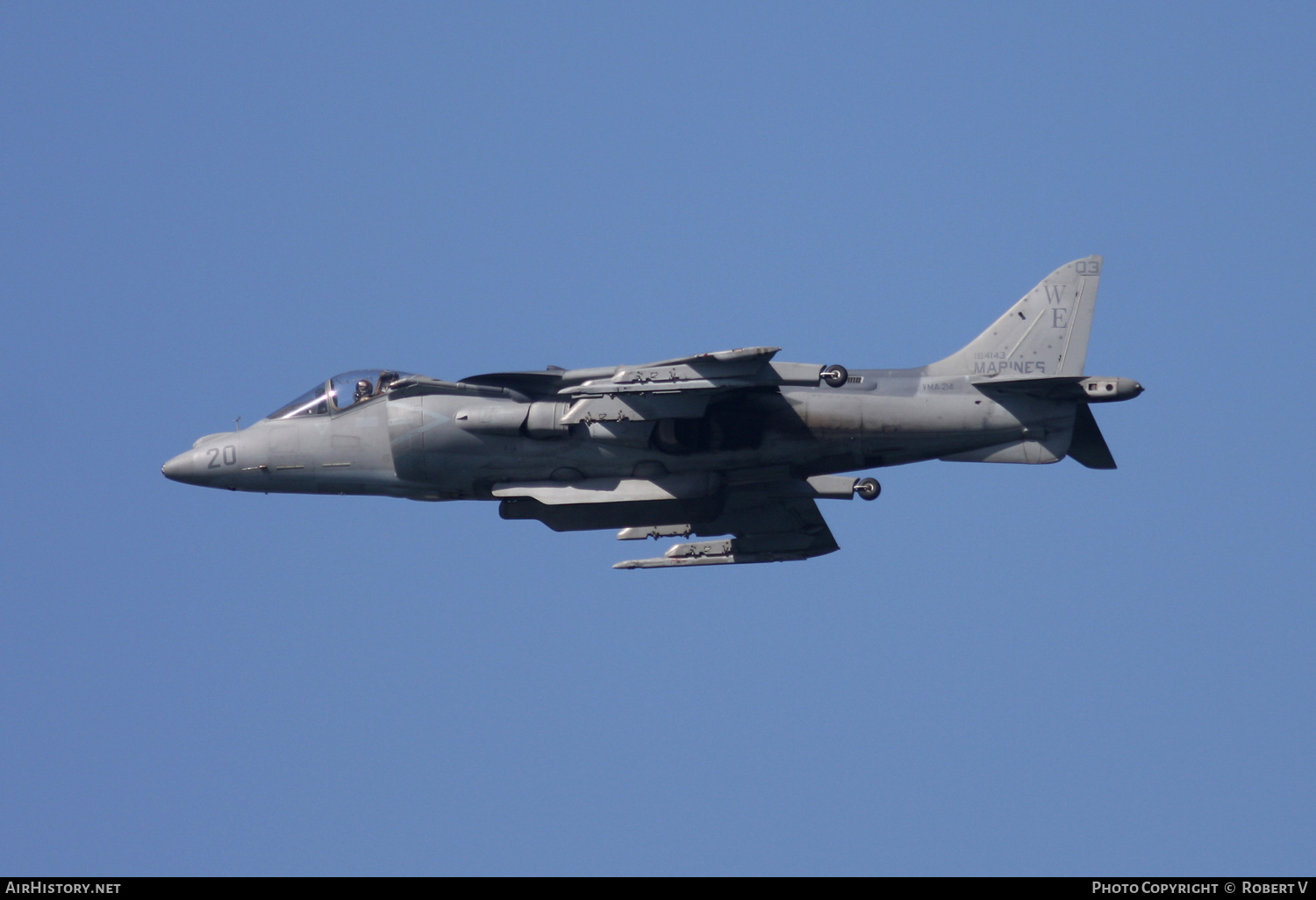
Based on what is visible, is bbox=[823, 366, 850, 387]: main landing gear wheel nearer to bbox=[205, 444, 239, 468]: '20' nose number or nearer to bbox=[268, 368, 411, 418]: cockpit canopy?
bbox=[268, 368, 411, 418]: cockpit canopy

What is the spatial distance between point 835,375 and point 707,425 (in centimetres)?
226

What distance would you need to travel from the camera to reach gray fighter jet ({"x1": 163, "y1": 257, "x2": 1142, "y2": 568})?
25.8 metres

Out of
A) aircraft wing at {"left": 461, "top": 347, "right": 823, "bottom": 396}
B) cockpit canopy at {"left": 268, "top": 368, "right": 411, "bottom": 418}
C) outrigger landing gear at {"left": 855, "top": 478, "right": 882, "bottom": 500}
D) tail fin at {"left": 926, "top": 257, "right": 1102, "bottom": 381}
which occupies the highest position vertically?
cockpit canopy at {"left": 268, "top": 368, "right": 411, "bottom": 418}

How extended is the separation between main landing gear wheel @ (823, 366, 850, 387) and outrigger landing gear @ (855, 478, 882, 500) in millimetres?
1995

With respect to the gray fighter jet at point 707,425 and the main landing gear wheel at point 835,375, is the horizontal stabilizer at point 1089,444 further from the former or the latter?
the main landing gear wheel at point 835,375

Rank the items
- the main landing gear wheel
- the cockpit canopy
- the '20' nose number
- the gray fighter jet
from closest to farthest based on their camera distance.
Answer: the main landing gear wheel → the gray fighter jet → the cockpit canopy → the '20' nose number

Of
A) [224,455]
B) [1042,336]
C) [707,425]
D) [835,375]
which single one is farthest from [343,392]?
[1042,336]

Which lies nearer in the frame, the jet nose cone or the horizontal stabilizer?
the horizontal stabilizer

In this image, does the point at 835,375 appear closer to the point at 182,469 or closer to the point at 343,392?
the point at 343,392

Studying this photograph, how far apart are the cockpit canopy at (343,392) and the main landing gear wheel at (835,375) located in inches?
291

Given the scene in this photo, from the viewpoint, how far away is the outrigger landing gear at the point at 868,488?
2686cm

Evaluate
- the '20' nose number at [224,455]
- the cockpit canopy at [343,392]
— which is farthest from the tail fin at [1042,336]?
the '20' nose number at [224,455]

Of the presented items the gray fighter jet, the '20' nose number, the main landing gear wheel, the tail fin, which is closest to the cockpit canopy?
the gray fighter jet
